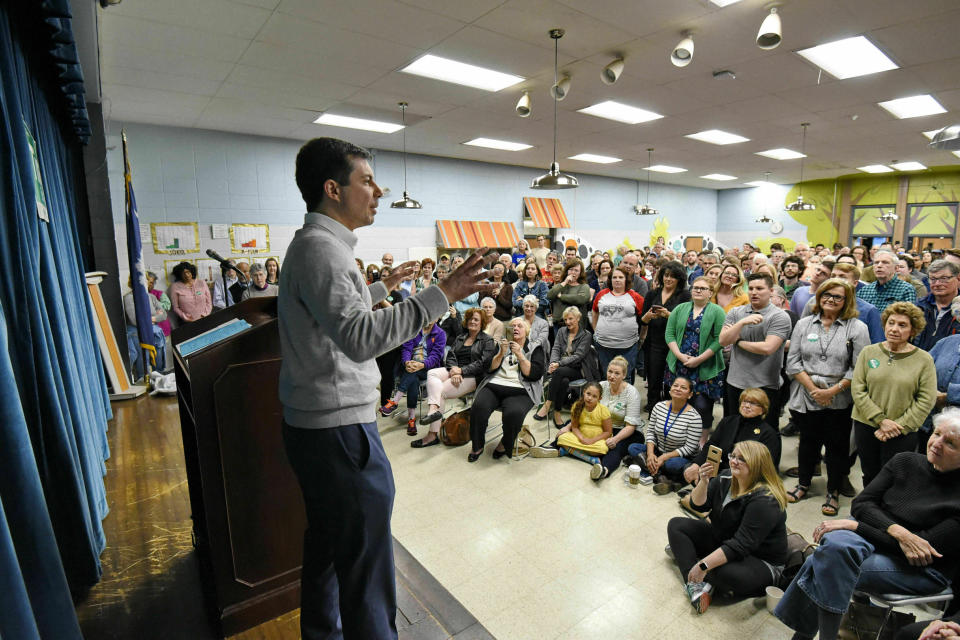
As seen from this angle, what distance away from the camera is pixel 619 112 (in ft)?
22.2

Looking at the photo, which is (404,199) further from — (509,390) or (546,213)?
(546,213)

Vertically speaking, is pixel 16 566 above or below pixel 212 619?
above

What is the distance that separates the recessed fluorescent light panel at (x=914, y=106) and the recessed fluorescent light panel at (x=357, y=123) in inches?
264

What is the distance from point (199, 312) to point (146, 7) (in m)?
3.75

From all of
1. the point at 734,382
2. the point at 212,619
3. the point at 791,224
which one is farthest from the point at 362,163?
the point at 791,224

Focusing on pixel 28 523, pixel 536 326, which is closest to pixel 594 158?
pixel 536 326

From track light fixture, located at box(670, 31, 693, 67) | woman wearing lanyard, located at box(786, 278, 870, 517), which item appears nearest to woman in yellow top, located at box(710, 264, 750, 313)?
woman wearing lanyard, located at box(786, 278, 870, 517)

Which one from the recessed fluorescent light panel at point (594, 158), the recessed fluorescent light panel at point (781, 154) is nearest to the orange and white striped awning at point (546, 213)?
the recessed fluorescent light panel at point (594, 158)

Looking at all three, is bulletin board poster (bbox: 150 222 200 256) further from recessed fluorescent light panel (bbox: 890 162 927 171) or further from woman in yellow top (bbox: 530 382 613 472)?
recessed fluorescent light panel (bbox: 890 162 927 171)

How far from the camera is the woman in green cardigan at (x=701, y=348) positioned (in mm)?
3719

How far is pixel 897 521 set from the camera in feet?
6.73

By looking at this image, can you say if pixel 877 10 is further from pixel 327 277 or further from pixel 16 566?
pixel 16 566

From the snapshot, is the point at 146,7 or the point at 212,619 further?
the point at 146,7

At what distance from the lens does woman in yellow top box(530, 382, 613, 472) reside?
12.3 ft
